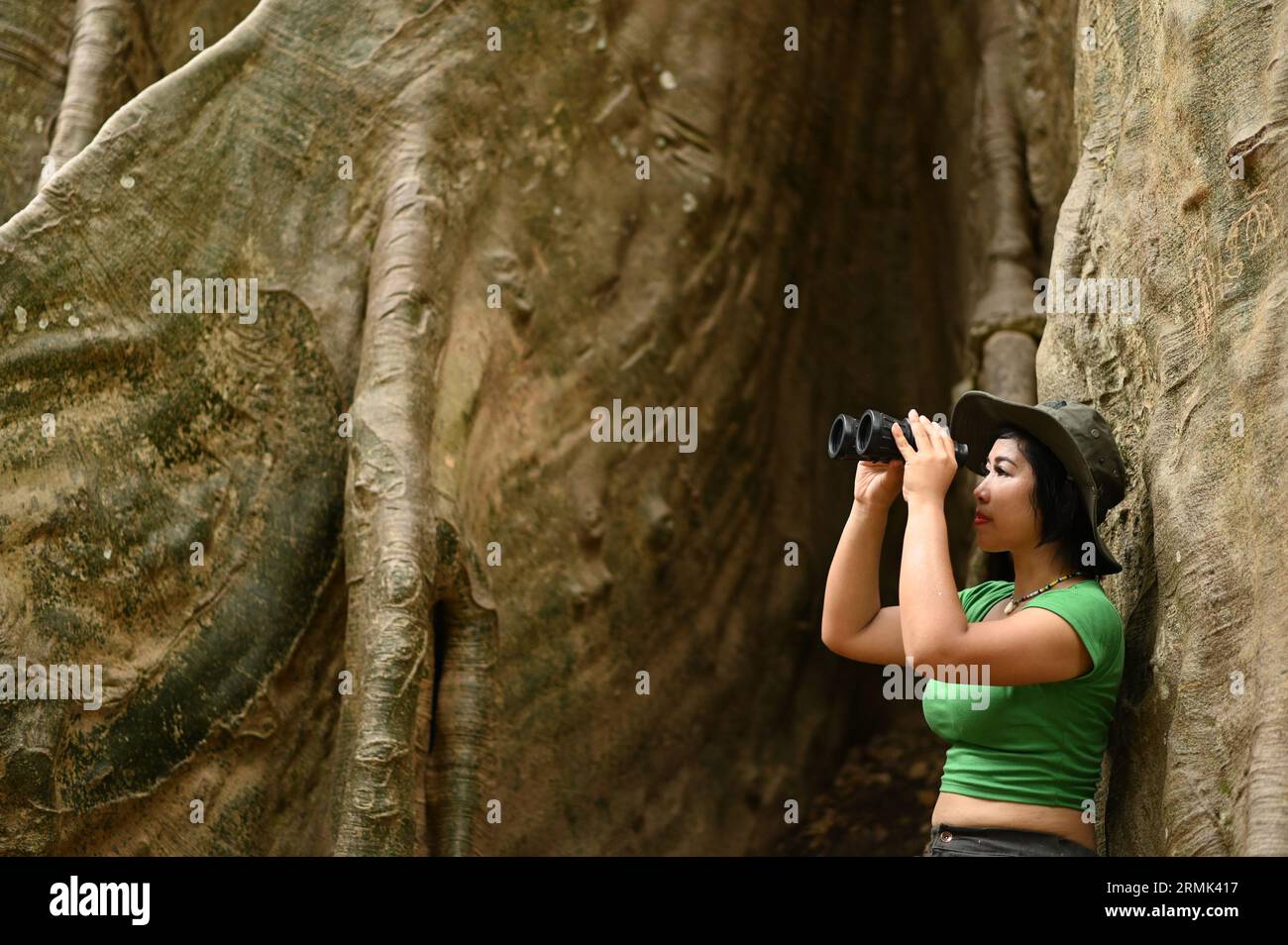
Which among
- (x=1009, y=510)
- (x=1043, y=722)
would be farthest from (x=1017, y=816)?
(x=1009, y=510)

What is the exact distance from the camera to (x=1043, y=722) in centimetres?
260

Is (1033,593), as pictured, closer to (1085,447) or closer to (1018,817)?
(1085,447)

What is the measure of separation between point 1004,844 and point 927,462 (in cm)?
60

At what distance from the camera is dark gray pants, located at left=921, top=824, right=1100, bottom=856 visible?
2.54m

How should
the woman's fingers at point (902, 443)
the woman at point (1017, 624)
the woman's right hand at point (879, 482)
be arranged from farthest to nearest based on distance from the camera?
the woman's right hand at point (879, 482) → the woman's fingers at point (902, 443) → the woman at point (1017, 624)

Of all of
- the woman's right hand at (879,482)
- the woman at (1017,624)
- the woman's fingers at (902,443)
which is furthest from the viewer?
the woman's right hand at (879,482)

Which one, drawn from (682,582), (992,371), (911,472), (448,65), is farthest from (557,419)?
(911,472)

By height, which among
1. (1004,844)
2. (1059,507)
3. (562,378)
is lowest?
(1004,844)

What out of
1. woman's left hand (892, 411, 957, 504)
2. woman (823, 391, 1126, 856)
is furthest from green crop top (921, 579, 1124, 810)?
woman's left hand (892, 411, 957, 504)

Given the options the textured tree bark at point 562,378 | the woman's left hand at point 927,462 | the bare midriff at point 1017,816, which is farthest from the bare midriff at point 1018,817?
the woman's left hand at point 927,462

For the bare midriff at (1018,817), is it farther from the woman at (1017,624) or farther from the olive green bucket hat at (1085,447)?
the olive green bucket hat at (1085,447)

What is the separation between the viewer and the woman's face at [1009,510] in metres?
2.72

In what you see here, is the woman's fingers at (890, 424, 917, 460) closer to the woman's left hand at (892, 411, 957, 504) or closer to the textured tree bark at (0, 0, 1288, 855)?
the woman's left hand at (892, 411, 957, 504)

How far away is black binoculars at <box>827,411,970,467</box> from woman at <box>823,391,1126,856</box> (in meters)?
0.03
